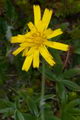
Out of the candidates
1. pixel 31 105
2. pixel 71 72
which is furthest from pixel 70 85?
pixel 31 105

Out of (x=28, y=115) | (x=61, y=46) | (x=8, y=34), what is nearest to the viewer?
(x=61, y=46)

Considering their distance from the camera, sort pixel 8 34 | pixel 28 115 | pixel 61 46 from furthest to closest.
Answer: pixel 8 34 → pixel 28 115 → pixel 61 46

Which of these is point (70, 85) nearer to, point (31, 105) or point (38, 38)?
point (31, 105)

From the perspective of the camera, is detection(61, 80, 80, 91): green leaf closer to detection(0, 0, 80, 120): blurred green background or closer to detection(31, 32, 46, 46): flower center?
detection(0, 0, 80, 120): blurred green background

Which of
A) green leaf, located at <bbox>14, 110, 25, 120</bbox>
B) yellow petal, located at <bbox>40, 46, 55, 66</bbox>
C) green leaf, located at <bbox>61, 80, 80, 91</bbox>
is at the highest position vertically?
yellow petal, located at <bbox>40, 46, 55, 66</bbox>

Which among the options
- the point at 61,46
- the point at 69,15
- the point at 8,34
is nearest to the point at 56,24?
the point at 69,15

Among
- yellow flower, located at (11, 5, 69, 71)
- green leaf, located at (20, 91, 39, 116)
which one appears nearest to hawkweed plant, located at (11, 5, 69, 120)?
yellow flower, located at (11, 5, 69, 71)

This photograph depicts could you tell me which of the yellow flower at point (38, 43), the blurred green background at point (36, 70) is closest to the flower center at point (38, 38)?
the yellow flower at point (38, 43)

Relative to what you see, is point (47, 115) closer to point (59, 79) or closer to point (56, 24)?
point (59, 79)

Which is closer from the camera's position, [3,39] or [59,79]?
[59,79]
